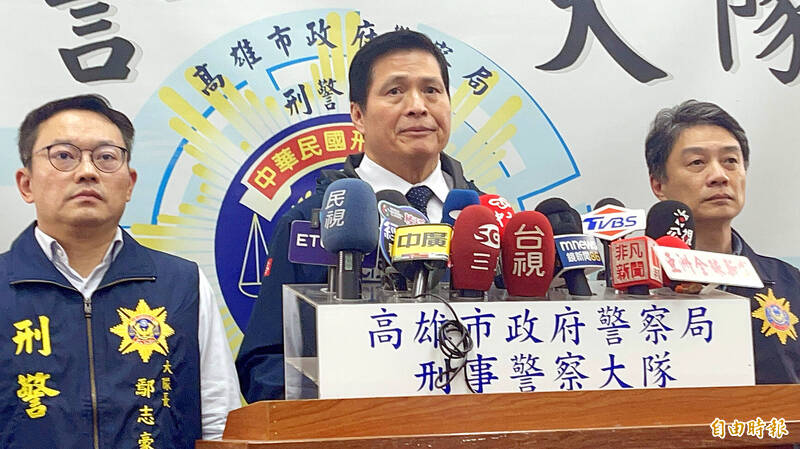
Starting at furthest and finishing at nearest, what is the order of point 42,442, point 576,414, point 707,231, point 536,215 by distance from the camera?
point 707,231, point 42,442, point 536,215, point 576,414

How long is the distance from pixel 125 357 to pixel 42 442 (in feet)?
0.67

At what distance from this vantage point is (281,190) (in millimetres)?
2072

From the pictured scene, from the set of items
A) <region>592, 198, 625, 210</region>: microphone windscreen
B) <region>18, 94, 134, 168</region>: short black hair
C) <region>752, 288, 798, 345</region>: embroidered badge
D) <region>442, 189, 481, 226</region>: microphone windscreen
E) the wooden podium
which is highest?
<region>18, 94, 134, 168</region>: short black hair

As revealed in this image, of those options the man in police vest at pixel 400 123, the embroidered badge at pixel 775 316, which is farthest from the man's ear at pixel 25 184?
the embroidered badge at pixel 775 316

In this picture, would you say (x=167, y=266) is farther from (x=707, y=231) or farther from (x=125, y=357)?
(x=707, y=231)

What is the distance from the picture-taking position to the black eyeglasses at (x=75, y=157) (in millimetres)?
1776

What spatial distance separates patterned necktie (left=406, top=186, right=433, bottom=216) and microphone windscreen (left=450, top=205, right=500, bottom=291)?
28.3 inches

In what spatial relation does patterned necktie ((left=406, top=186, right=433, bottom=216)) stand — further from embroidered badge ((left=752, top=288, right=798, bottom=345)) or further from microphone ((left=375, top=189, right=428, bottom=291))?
embroidered badge ((left=752, top=288, right=798, bottom=345))

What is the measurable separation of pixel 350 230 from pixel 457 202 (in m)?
0.22

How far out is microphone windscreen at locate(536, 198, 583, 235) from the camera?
144cm

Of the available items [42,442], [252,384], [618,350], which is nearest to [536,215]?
[618,350]

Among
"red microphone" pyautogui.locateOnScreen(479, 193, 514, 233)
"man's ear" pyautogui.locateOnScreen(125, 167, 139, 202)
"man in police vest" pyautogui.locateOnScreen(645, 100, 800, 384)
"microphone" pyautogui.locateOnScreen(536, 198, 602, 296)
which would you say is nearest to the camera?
"microphone" pyautogui.locateOnScreen(536, 198, 602, 296)

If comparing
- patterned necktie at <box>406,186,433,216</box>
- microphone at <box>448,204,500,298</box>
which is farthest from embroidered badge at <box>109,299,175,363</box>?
microphone at <box>448,204,500,298</box>

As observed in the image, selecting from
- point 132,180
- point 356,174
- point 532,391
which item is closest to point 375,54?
point 356,174
